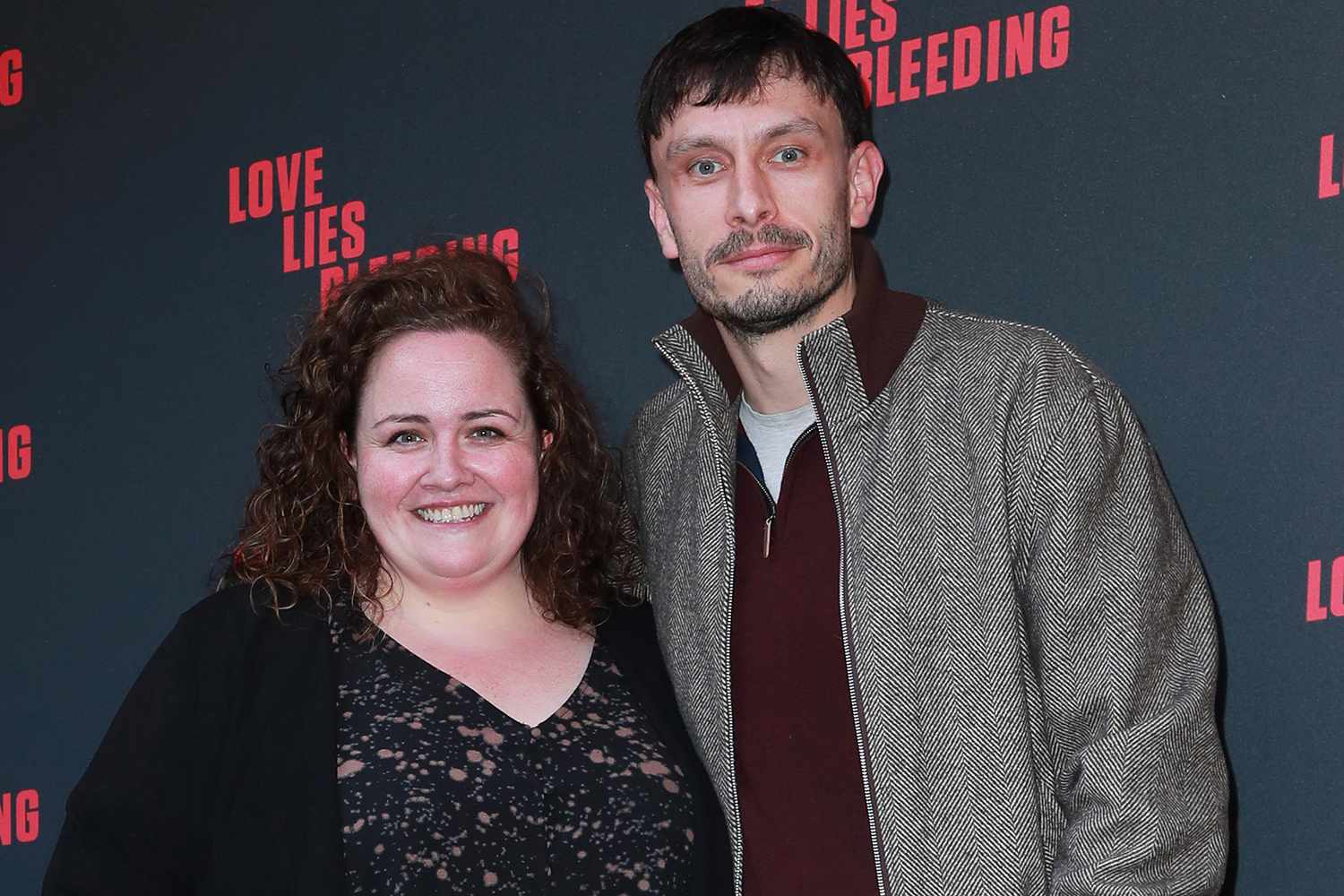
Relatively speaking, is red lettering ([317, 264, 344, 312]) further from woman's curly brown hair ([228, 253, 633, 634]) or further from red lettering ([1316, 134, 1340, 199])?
red lettering ([1316, 134, 1340, 199])

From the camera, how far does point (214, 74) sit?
2.91 meters

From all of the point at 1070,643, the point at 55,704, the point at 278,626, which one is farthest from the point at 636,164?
the point at 55,704

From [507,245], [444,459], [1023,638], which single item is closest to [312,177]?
[507,245]

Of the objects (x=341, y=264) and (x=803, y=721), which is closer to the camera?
(x=803, y=721)

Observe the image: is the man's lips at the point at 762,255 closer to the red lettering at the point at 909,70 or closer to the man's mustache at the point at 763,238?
the man's mustache at the point at 763,238

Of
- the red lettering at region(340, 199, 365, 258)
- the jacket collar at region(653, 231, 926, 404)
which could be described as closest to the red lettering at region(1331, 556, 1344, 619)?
the jacket collar at region(653, 231, 926, 404)

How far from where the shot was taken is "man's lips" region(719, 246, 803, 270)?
1.93 m

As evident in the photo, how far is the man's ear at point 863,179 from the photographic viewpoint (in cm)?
203

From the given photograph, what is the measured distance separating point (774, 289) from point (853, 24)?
1.83 ft

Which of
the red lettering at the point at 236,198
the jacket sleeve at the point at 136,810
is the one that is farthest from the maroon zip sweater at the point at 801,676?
the red lettering at the point at 236,198

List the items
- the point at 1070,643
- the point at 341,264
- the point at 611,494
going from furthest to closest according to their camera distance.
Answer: the point at 341,264, the point at 611,494, the point at 1070,643

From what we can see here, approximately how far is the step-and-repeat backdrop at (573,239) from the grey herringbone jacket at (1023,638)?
0.83 feet

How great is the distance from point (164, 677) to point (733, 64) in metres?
0.98

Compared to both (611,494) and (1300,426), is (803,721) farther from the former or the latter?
(1300,426)
